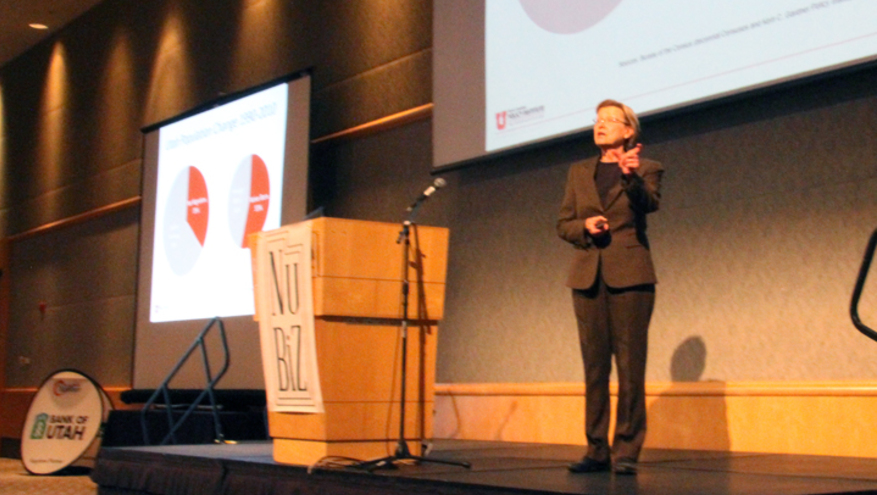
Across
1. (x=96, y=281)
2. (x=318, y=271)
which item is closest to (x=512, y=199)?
(x=318, y=271)

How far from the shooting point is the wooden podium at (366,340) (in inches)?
105

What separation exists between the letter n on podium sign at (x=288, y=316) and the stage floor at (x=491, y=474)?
213mm

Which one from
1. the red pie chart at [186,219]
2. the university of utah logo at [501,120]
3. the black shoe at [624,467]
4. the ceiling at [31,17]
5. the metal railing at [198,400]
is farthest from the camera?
the ceiling at [31,17]

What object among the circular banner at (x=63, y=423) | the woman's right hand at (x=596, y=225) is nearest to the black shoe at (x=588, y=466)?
the woman's right hand at (x=596, y=225)

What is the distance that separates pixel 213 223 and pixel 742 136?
3418 mm

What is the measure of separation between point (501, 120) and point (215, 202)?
2254 mm

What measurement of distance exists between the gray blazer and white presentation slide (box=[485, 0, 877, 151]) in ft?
3.30

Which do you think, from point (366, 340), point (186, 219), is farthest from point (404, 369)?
point (186, 219)

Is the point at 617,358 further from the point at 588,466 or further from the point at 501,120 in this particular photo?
the point at 501,120

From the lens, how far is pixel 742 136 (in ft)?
12.0

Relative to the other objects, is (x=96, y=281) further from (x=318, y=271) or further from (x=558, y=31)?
(x=318, y=271)

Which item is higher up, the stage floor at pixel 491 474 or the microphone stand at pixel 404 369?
the microphone stand at pixel 404 369

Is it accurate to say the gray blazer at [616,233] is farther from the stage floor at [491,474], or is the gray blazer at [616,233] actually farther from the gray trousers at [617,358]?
the stage floor at [491,474]

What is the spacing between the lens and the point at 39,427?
229 inches
